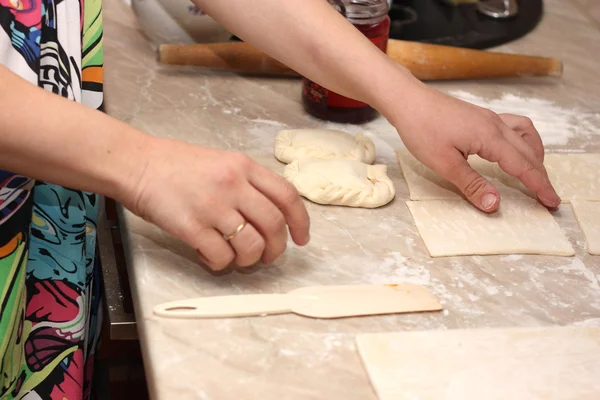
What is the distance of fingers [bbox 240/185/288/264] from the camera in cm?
87

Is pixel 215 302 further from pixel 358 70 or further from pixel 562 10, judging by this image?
pixel 562 10

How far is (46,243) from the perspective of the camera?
0.99m

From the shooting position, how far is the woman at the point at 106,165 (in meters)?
0.81

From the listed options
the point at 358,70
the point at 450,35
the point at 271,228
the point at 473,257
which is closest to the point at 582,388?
the point at 473,257

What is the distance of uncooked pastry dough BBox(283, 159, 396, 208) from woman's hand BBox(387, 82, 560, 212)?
0.08 metres

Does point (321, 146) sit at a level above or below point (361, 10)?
below

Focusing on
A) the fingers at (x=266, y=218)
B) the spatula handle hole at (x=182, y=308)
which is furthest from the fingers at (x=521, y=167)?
the spatula handle hole at (x=182, y=308)

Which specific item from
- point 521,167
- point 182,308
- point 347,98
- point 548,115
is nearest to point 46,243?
point 182,308

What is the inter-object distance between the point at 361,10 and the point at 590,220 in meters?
0.51

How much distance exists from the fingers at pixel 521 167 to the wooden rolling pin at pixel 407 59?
37cm

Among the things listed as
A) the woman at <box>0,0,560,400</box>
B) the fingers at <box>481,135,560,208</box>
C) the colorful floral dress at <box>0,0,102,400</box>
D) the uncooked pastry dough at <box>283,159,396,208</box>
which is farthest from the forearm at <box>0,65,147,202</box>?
the fingers at <box>481,135,560,208</box>

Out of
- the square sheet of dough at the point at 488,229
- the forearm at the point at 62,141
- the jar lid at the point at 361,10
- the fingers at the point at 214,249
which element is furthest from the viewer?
the jar lid at the point at 361,10

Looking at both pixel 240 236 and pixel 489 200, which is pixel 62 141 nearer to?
pixel 240 236

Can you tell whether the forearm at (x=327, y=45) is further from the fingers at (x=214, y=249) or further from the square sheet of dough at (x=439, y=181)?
Answer: the fingers at (x=214, y=249)
